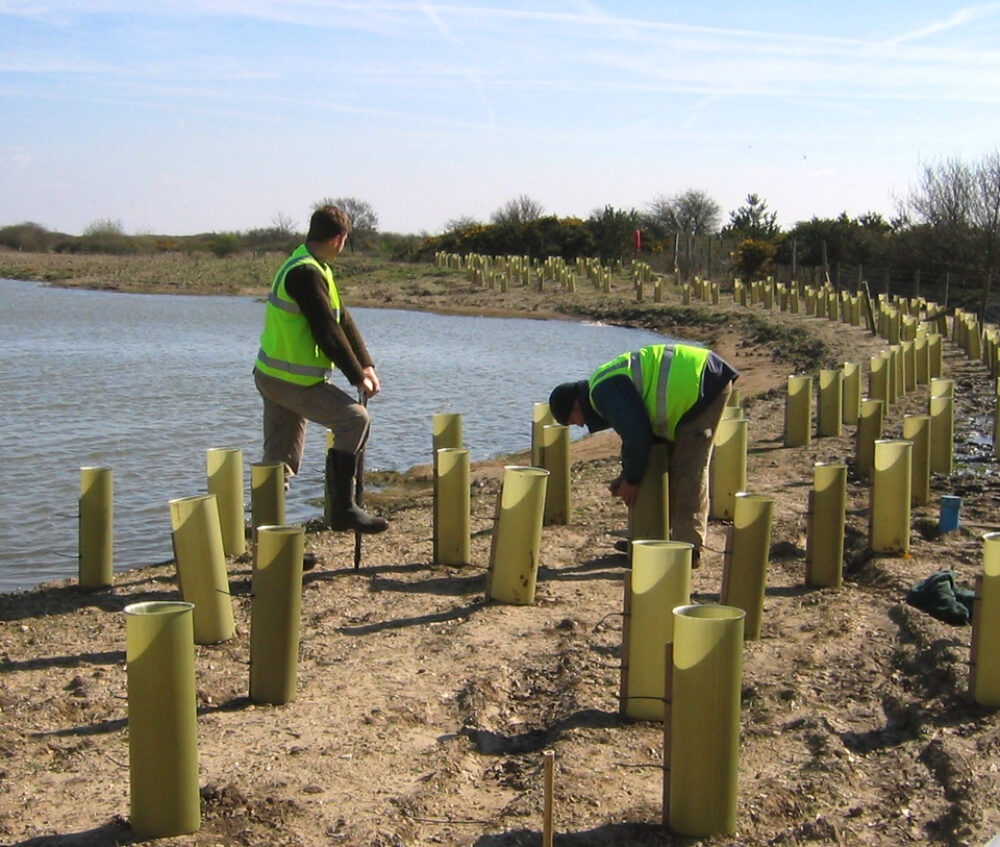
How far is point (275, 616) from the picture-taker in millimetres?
5074

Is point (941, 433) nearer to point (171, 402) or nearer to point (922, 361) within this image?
point (922, 361)

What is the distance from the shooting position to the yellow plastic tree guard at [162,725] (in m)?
3.80

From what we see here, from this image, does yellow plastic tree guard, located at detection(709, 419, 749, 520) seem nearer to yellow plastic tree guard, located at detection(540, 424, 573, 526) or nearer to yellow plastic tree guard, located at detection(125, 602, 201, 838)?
yellow plastic tree guard, located at detection(540, 424, 573, 526)

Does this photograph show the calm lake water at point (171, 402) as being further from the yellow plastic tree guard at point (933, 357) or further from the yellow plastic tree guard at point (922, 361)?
the yellow plastic tree guard at point (933, 357)

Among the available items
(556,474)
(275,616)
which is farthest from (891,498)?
(275,616)

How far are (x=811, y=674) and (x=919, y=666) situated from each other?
20.1 inches

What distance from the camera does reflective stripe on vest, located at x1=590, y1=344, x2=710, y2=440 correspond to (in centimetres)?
665

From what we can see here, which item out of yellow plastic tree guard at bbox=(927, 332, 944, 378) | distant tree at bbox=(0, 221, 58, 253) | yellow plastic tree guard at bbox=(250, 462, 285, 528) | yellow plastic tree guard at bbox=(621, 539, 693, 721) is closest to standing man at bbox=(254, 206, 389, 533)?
yellow plastic tree guard at bbox=(250, 462, 285, 528)

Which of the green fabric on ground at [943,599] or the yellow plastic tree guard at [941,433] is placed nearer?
the green fabric on ground at [943,599]

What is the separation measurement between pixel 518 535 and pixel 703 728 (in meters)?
2.64

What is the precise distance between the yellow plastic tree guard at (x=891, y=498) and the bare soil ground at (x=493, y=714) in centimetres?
12

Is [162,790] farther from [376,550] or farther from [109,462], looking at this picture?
[109,462]

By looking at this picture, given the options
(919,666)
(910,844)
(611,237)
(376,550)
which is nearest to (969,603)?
(919,666)

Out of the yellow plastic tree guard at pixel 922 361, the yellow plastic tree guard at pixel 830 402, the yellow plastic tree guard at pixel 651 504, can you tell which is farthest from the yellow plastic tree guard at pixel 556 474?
the yellow plastic tree guard at pixel 922 361
